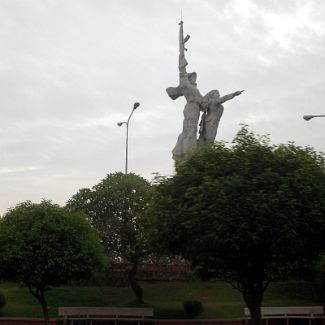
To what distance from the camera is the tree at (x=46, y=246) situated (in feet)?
66.4

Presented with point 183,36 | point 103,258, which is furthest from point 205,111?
point 103,258

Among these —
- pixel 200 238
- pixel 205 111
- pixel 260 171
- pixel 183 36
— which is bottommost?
pixel 200 238

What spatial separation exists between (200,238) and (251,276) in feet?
7.89

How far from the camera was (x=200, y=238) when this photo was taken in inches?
568

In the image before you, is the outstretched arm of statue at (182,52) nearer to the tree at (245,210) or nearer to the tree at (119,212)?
the tree at (119,212)

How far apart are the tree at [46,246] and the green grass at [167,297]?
4.97 metres

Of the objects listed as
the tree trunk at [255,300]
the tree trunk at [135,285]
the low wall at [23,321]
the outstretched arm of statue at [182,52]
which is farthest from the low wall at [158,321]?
the outstretched arm of statue at [182,52]

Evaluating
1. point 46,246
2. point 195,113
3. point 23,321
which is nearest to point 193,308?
point 23,321

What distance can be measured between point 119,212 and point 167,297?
4.48 m

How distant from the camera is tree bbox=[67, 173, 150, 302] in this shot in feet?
89.8

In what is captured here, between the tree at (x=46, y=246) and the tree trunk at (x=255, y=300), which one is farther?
the tree at (x=46, y=246)

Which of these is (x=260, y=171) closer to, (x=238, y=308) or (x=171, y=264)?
(x=238, y=308)

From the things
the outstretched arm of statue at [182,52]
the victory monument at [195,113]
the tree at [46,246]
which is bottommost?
the tree at [46,246]

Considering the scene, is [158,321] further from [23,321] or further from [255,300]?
[255,300]
